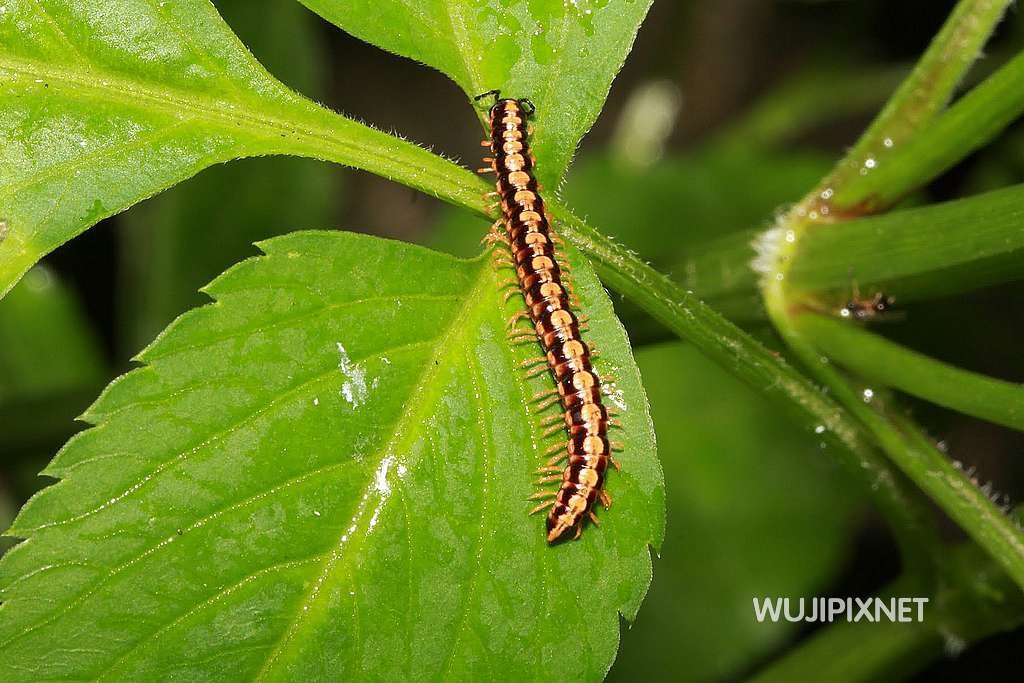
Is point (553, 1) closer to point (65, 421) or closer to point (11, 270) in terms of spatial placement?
point (11, 270)

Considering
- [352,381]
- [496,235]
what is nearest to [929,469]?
[496,235]

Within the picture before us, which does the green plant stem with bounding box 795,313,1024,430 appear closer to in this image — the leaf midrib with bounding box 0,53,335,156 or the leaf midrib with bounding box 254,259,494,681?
the leaf midrib with bounding box 254,259,494,681

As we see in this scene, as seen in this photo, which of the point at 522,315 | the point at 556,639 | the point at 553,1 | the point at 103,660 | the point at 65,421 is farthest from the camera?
the point at 65,421

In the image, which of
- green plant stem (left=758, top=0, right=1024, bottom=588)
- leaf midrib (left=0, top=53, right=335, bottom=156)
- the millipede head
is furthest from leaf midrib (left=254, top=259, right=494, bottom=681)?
green plant stem (left=758, top=0, right=1024, bottom=588)

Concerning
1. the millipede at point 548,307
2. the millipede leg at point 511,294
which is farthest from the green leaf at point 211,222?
the millipede leg at point 511,294

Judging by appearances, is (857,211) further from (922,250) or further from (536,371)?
(536,371)

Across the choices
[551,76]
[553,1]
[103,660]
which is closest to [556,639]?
[103,660]
